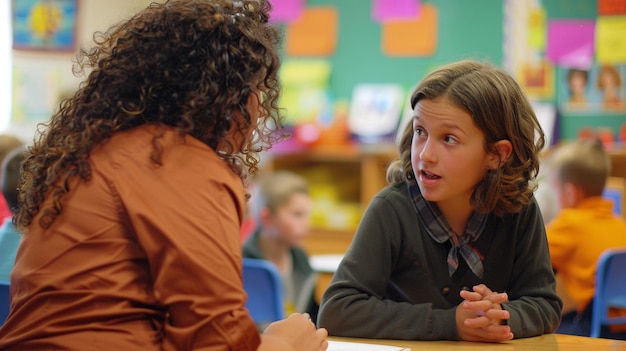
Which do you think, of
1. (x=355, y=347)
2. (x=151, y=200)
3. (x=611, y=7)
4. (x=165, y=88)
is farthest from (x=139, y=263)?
(x=611, y=7)

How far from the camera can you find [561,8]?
15.9ft

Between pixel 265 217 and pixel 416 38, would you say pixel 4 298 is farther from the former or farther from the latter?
pixel 416 38

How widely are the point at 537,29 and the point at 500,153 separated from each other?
3.50 m

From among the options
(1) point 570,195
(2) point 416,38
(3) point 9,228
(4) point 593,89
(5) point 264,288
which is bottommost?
(5) point 264,288

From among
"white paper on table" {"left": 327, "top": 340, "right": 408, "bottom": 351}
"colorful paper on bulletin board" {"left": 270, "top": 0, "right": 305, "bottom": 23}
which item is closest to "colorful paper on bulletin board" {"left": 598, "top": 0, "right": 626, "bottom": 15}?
"colorful paper on bulletin board" {"left": 270, "top": 0, "right": 305, "bottom": 23}

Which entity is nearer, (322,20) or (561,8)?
(561,8)

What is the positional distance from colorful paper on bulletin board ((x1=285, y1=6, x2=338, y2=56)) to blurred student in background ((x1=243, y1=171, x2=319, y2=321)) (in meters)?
1.84

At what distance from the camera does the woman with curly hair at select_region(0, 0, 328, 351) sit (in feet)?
3.55

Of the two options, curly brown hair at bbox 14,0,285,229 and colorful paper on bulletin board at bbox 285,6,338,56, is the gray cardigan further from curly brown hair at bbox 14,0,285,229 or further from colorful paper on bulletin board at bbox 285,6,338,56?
colorful paper on bulletin board at bbox 285,6,338,56

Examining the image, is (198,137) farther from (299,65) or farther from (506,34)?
(299,65)

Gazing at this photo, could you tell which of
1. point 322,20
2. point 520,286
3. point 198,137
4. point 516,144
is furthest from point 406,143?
point 322,20

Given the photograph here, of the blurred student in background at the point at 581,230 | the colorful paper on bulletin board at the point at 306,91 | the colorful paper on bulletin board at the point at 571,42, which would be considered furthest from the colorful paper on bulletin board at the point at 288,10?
the blurred student in background at the point at 581,230

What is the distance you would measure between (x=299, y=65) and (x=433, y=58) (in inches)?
38.8

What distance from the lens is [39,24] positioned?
5102 mm
